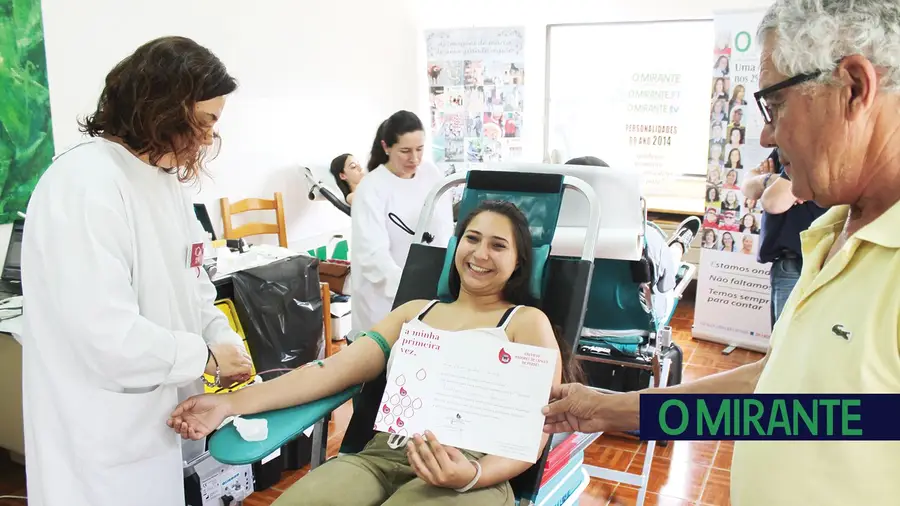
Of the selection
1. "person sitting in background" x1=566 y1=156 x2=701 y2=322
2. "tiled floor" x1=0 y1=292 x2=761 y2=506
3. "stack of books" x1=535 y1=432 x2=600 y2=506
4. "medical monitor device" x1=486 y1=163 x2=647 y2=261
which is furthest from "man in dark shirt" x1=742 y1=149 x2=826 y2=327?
"stack of books" x1=535 y1=432 x2=600 y2=506

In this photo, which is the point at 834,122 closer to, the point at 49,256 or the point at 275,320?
the point at 49,256

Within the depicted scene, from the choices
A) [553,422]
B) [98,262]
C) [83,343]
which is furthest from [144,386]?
[553,422]

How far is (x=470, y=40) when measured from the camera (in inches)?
204

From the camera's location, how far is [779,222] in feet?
9.03

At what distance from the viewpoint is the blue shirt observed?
2.71m

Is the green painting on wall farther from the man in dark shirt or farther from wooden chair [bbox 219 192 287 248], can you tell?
the man in dark shirt

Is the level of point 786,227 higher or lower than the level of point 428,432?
higher

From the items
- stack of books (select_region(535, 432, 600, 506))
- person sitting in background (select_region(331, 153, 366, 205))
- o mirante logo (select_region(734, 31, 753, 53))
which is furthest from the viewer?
person sitting in background (select_region(331, 153, 366, 205))

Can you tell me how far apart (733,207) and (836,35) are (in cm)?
347

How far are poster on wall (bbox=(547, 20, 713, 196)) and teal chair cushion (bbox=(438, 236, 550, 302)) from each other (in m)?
3.14

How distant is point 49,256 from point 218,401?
486 millimetres

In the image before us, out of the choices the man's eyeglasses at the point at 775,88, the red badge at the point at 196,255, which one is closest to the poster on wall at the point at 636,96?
the red badge at the point at 196,255

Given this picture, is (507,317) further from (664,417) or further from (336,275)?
(336,275)

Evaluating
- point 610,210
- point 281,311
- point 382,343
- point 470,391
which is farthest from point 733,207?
point 470,391
